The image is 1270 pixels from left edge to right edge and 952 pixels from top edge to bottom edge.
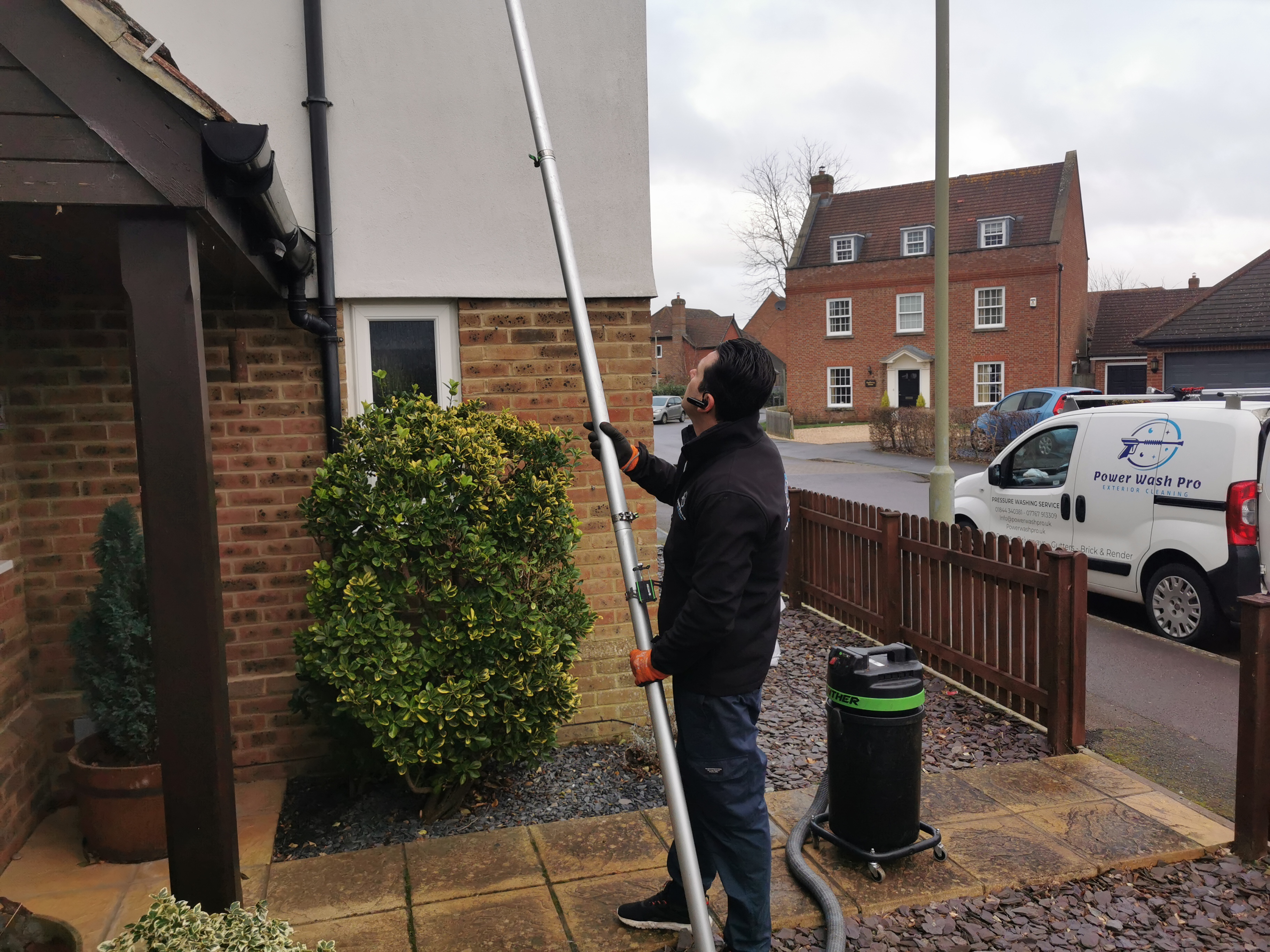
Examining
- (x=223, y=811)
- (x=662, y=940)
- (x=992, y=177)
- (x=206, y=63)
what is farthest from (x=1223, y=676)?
(x=992, y=177)

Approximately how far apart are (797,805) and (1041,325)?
3618cm

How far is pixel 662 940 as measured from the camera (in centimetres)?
330

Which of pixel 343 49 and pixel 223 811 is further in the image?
pixel 343 49

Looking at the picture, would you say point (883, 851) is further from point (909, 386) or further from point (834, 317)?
point (834, 317)

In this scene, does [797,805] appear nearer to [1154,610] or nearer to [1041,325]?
[1154,610]

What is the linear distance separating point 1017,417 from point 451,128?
19694 mm

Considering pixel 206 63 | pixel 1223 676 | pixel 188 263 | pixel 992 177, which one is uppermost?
pixel 992 177

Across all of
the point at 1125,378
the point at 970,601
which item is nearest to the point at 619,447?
the point at 970,601

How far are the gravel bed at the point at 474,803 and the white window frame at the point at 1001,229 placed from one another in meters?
37.6

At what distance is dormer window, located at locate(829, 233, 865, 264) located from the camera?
40.4 m

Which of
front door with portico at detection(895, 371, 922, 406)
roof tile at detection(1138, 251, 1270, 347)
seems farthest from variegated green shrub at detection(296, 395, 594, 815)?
front door with portico at detection(895, 371, 922, 406)

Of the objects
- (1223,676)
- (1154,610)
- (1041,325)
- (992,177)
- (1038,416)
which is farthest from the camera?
(992,177)

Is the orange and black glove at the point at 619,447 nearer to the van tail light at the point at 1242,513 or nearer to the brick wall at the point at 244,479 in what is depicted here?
the brick wall at the point at 244,479

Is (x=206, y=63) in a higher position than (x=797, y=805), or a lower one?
higher
